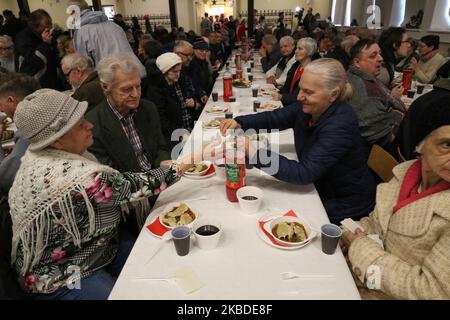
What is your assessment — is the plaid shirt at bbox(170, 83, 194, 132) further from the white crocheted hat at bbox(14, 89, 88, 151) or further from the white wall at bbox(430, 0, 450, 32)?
the white wall at bbox(430, 0, 450, 32)

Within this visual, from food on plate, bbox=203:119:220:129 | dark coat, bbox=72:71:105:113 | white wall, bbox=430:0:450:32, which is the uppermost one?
white wall, bbox=430:0:450:32

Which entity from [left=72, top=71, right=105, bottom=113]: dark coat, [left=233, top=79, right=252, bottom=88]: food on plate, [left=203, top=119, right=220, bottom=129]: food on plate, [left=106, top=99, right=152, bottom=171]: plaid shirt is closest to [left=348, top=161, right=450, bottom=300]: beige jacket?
[left=106, top=99, right=152, bottom=171]: plaid shirt

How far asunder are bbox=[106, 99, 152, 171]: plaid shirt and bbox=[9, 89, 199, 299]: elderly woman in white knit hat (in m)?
0.63

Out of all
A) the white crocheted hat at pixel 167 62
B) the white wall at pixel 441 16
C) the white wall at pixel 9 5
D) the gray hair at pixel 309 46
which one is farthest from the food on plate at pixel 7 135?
the white wall at pixel 9 5

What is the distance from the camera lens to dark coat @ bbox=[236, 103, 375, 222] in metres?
1.52

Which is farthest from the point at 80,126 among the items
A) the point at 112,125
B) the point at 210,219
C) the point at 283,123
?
the point at 283,123

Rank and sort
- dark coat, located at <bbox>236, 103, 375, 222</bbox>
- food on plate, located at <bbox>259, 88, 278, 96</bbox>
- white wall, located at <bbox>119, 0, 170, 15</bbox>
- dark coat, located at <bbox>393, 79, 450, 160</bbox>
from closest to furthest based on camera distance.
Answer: dark coat, located at <bbox>236, 103, 375, 222</bbox>, dark coat, located at <bbox>393, 79, 450, 160</bbox>, food on plate, located at <bbox>259, 88, 278, 96</bbox>, white wall, located at <bbox>119, 0, 170, 15</bbox>

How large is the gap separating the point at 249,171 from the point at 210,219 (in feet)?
1.92

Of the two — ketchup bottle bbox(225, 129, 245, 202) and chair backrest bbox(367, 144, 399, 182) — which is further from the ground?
ketchup bottle bbox(225, 129, 245, 202)

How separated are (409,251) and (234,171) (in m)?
0.79

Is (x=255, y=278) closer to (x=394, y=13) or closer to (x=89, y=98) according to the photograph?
(x=89, y=98)

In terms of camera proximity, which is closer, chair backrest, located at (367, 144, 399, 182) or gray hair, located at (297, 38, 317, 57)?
chair backrest, located at (367, 144, 399, 182)

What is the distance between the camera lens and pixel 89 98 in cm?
223
